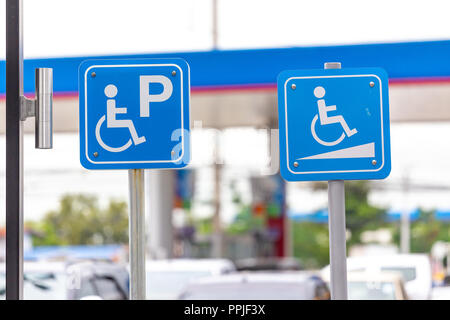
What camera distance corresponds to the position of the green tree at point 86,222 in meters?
50.8

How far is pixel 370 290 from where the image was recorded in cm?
723

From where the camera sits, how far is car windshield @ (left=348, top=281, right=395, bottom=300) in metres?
7.05

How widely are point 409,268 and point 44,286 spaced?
11.7 ft

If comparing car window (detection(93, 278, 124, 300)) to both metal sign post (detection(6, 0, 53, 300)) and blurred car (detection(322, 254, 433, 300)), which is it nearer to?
blurred car (detection(322, 254, 433, 300))

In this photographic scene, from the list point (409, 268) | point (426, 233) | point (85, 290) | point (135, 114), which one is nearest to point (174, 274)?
point (85, 290)

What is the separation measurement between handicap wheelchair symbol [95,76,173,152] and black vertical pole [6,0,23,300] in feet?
1.22

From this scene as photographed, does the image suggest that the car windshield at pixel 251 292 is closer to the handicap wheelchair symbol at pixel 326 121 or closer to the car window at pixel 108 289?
the car window at pixel 108 289

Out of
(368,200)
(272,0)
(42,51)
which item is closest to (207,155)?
(42,51)

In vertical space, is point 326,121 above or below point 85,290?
above

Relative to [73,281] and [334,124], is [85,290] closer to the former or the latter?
[73,281]

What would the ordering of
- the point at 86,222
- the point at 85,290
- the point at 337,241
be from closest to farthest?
the point at 337,241, the point at 85,290, the point at 86,222

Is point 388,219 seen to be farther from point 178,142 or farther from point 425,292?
point 178,142
